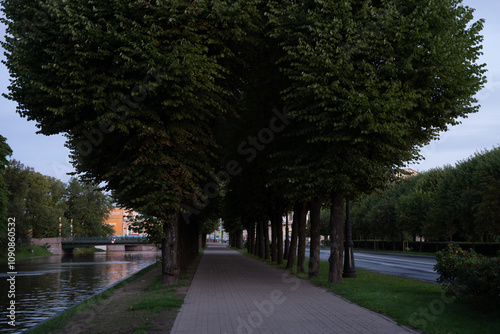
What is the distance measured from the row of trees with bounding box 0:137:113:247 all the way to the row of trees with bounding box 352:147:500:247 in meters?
32.5

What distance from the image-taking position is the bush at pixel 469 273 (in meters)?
9.88

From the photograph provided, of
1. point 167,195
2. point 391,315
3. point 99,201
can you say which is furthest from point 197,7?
point 99,201

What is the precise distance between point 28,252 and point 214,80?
60.5 metres

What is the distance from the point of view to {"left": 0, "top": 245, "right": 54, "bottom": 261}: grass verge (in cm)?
6098

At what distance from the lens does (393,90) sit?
14.9 m

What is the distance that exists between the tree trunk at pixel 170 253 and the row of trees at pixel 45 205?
23.1 m

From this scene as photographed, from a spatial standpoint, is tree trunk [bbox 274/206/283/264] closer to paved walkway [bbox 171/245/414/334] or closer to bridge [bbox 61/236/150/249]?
paved walkway [bbox 171/245/414/334]

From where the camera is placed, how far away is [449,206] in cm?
5150

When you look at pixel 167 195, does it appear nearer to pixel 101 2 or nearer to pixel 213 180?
pixel 101 2

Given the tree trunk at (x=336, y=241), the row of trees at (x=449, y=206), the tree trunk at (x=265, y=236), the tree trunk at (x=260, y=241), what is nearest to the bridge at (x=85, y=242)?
the row of trees at (x=449, y=206)

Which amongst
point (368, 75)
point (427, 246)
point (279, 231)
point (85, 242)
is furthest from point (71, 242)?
point (368, 75)

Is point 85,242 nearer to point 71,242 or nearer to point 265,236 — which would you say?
point 71,242

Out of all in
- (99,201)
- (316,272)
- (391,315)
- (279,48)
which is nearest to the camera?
(391,315)

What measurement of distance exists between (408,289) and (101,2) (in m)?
12.9
